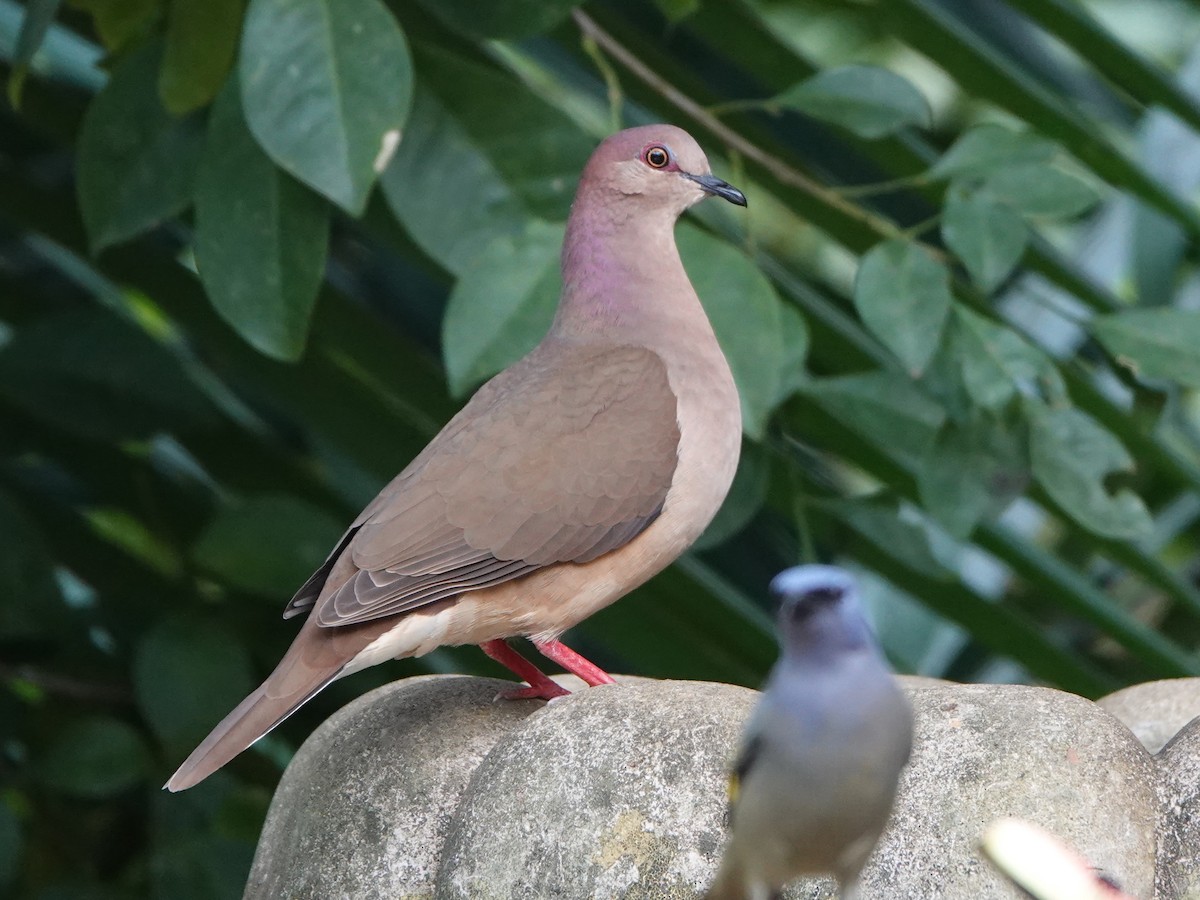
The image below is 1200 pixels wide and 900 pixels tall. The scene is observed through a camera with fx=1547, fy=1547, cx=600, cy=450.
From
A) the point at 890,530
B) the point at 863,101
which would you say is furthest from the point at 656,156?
the point at 890,530

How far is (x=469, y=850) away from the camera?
5.20 feet

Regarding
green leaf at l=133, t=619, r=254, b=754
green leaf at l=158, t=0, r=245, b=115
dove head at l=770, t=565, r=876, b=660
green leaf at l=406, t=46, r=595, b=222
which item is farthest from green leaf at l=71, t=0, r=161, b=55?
dove head at l=770, t=565, r=876, b=660

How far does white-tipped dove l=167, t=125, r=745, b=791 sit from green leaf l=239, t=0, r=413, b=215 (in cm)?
39

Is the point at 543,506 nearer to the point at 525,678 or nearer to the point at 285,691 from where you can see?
the point at 525,678

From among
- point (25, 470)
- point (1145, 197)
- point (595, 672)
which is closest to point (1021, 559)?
point (1145, 197)

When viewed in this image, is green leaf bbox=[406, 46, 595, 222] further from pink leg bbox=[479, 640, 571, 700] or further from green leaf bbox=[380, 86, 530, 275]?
pink leg bbox=[479, 640, 571, 700]

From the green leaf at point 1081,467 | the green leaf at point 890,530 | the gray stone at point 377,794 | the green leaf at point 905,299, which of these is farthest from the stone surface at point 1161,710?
the gray stone at point 377,794

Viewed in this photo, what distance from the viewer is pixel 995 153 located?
7.31ft

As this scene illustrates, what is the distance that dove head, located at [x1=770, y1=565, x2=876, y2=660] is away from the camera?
0.94 metres

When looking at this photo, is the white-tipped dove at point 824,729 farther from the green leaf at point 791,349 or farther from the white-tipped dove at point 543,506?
the green leaf at point 791,349

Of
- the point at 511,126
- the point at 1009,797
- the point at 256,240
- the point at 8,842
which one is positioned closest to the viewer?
the point at 1009,797

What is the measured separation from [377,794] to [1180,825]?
2.85 ft

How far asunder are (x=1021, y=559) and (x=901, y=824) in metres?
1.29

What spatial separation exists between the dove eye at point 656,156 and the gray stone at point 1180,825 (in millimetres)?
1189
